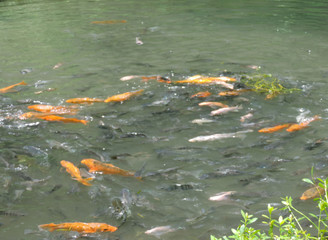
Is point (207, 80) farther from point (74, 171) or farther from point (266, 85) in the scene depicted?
point (74, 171)

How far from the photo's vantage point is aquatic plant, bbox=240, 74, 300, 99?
6359 millimetres

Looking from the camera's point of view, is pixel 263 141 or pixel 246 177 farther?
pixel 263 141

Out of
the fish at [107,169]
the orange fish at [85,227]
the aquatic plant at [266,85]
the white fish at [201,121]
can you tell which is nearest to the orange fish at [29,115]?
the fish at [107,169]

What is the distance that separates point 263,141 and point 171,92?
2.01m

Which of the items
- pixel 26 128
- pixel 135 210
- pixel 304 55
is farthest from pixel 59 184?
pixel 304 55

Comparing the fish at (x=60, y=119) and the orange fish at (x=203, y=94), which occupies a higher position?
the fish at (x=60, y=119)

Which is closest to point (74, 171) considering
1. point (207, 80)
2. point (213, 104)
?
point (213, 104)

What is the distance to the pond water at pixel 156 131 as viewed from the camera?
3.82m

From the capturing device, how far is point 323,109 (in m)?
5.79

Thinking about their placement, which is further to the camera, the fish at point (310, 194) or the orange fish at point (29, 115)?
the orange fish at point (29, 115)

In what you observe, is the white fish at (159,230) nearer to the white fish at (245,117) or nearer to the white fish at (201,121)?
the white fish at (201,121)

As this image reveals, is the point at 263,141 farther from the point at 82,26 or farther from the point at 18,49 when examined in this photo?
the point at 82,26

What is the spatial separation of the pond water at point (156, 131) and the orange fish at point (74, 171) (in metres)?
0.05

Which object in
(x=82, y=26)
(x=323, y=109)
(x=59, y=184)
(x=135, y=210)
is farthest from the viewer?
(x=82, y=26)
